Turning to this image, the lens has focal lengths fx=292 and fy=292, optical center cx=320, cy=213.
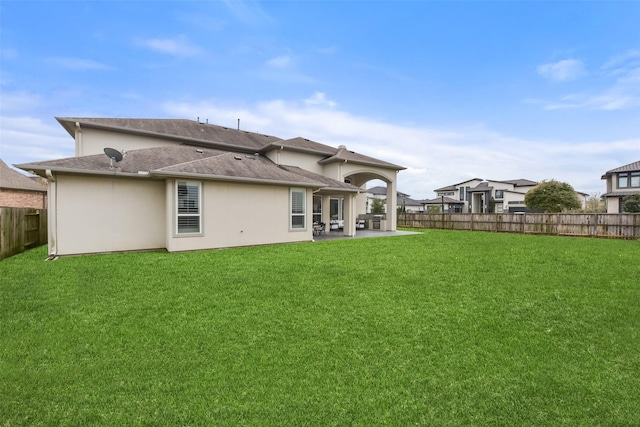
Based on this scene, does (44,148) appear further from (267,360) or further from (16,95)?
(267,360)

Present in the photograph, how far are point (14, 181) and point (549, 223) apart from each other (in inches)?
1464

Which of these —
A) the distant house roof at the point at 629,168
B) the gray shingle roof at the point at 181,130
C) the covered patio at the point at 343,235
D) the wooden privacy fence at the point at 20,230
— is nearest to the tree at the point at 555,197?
the distant house roof at the point at 629,168

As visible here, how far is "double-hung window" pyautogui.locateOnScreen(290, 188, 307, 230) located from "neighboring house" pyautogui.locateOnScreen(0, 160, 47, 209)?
19.6m

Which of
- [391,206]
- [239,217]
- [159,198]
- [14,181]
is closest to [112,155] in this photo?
[159,198]

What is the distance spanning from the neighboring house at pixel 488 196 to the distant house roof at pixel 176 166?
3825cm

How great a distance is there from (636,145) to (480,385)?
34.1 m

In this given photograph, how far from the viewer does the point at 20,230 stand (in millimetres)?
10328

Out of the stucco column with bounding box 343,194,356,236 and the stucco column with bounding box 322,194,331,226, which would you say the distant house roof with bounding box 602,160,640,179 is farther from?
the stucco column with bounding box 322,194,331,226

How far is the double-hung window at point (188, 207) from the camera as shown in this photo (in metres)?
10.0

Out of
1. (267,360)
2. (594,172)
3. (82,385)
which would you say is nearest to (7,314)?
(82,385)

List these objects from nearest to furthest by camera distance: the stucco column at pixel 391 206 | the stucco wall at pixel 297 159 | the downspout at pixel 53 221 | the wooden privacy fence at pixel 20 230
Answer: the wooden privacy fence at pixel 20 230, the downspout at pixel 53 221, the stucco wall at pixel 297 159, the stucco column at pixel 391 206

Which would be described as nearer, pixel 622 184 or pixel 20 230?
pixel 20 230

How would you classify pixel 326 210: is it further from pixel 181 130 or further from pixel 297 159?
pixel 181 130

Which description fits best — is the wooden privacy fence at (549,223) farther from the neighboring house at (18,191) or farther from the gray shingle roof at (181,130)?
the neighboring house at (18,191)
